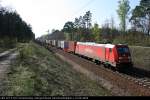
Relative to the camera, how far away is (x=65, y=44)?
76.3m

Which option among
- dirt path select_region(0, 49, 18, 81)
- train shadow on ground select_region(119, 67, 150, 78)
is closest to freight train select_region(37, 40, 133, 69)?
train shadow on ground select_region(119, 67, 150, 78)

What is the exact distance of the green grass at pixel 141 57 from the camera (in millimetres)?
38656

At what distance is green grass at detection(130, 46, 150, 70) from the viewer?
38.7 metres

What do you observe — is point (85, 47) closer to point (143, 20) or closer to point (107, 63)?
point (107, 63)

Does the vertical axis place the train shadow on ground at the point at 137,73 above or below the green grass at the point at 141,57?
below

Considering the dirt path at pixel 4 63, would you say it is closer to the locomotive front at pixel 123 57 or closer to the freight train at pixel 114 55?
the freight train at pixel 114 55

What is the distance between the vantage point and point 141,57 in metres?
43.8

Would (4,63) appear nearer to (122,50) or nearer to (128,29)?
(122,50)

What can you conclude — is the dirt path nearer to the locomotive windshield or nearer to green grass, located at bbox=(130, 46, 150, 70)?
the locomotive windshield

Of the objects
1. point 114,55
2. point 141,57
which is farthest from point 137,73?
point 141,57

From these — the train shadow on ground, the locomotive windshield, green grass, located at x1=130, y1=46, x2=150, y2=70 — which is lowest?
the train shadow on ground

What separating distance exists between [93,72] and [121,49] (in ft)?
12.3

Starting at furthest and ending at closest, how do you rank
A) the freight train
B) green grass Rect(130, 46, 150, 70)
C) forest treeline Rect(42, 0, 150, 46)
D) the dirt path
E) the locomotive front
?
forest treeline Rect(42, 0, 150, 46) < green grass Rect(130, 46, 150, 70) < the freight train < the locomotive front < the dirt path

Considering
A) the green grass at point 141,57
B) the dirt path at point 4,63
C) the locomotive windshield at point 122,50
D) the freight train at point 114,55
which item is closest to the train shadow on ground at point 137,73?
the freight train at point 114,55
